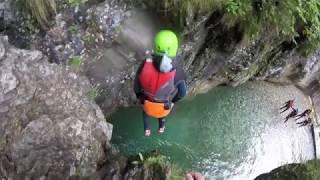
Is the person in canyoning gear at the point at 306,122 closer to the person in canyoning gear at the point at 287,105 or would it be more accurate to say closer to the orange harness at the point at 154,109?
the person in canyoning gear at the point at 287,105

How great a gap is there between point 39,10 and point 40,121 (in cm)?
152

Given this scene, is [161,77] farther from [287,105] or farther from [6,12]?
[287,105]

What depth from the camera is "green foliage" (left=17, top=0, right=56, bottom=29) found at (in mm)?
6246

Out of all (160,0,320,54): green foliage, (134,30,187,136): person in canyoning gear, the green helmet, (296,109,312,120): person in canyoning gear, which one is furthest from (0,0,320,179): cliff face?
(296,109,312,120): person in canyoning gear

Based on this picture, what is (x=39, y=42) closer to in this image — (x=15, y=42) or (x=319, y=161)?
(x=15, y=42)

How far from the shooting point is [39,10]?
6.25m

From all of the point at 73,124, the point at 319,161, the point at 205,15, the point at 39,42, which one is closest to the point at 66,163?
the point at 73,124

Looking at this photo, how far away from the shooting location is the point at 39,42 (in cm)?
652

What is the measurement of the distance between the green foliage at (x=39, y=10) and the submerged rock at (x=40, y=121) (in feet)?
1.90

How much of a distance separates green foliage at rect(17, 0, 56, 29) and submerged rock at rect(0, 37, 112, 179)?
58 cm

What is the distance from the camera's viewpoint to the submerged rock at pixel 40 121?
5660mm

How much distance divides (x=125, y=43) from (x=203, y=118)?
11.2 feet

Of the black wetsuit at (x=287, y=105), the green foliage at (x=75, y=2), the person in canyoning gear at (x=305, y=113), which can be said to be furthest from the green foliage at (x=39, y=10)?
the person in canyoning gear at (x=305, y=113)

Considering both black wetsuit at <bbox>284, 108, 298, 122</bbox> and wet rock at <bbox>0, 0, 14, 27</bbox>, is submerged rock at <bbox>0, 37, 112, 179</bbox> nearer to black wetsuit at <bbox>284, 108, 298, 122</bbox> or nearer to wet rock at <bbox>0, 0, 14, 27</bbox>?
wet rock at <bbox>0, 0, 14, 27</bbox>
